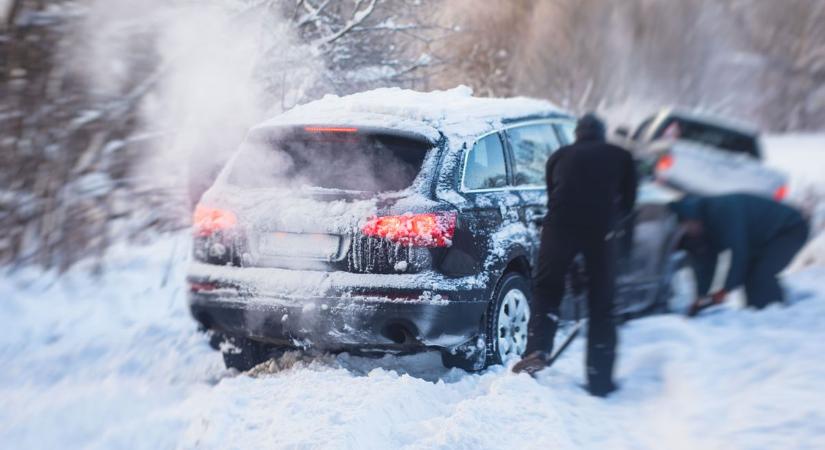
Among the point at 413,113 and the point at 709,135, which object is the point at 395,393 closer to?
the point at 413,113

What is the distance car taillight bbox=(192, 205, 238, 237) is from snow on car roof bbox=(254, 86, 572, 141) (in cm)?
65

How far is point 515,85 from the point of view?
1421 centimetres

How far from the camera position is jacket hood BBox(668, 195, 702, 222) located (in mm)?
6582

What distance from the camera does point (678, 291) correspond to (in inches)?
281

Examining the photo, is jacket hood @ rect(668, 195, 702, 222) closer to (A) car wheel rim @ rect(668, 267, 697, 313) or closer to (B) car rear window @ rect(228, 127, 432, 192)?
(A) car wheel rim @ rect(668, 267, 697, 313)

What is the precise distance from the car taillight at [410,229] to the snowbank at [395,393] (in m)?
0.81

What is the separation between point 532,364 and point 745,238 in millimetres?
2783

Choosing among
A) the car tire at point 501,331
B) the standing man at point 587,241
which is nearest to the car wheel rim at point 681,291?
the car tire at point 501,331

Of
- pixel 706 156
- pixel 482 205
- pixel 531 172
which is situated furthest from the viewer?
pixel 706 156

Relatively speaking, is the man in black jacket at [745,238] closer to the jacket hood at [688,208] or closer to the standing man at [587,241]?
the jacket hood at [688,208]

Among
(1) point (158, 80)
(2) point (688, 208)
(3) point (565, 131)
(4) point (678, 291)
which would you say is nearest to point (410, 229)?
(3) point (565, 131)

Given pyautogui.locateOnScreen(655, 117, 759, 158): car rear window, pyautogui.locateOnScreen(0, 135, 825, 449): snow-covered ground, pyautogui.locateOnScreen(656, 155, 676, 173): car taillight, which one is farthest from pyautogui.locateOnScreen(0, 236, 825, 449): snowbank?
pyautogui.locateOnScreen(655, 117, 759, 158): car rear window

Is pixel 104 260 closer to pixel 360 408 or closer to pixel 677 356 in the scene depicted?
pixel 360 408

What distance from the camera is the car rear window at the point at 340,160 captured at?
4.66m
